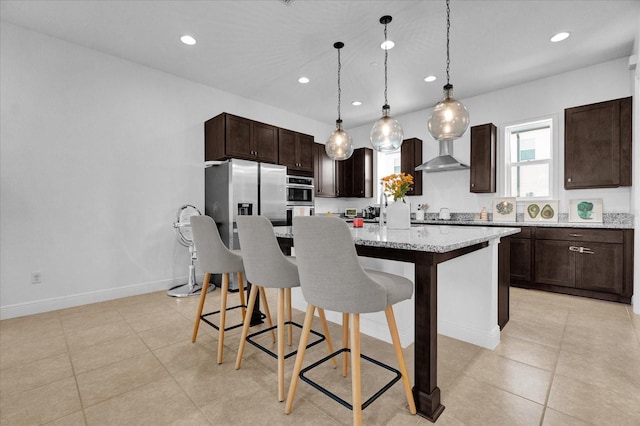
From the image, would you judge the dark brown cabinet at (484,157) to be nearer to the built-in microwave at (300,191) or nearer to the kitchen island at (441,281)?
the kitchen island at (441,281)

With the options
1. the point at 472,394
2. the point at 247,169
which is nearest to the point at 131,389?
the point at 472,394

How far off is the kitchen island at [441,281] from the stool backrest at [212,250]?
0.40 m

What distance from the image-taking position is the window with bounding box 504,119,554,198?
4297 millimetres

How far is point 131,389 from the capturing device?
5.85ft

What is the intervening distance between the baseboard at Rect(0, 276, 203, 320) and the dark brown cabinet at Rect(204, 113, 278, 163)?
6.18 ft

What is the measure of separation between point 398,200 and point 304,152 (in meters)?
3.02

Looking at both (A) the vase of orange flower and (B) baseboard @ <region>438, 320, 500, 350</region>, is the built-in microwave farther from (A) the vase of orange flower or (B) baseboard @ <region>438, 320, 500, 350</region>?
(B) baseboard @ <region>438, 320, 500, 350</region>

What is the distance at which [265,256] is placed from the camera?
1.82 meters

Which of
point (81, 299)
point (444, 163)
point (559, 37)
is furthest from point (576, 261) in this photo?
point (81, 299)

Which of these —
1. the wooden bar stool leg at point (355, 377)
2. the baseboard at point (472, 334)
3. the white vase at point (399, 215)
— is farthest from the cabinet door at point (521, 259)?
the wooden bar stool leg at point (355, 377)

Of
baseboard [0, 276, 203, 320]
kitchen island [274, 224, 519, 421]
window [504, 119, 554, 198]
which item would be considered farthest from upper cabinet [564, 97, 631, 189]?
baseboard [0, 276, 203, 320]

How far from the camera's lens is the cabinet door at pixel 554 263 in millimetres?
3637

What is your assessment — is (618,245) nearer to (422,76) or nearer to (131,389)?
(422,76)

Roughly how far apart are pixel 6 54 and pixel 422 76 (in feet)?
15.4
